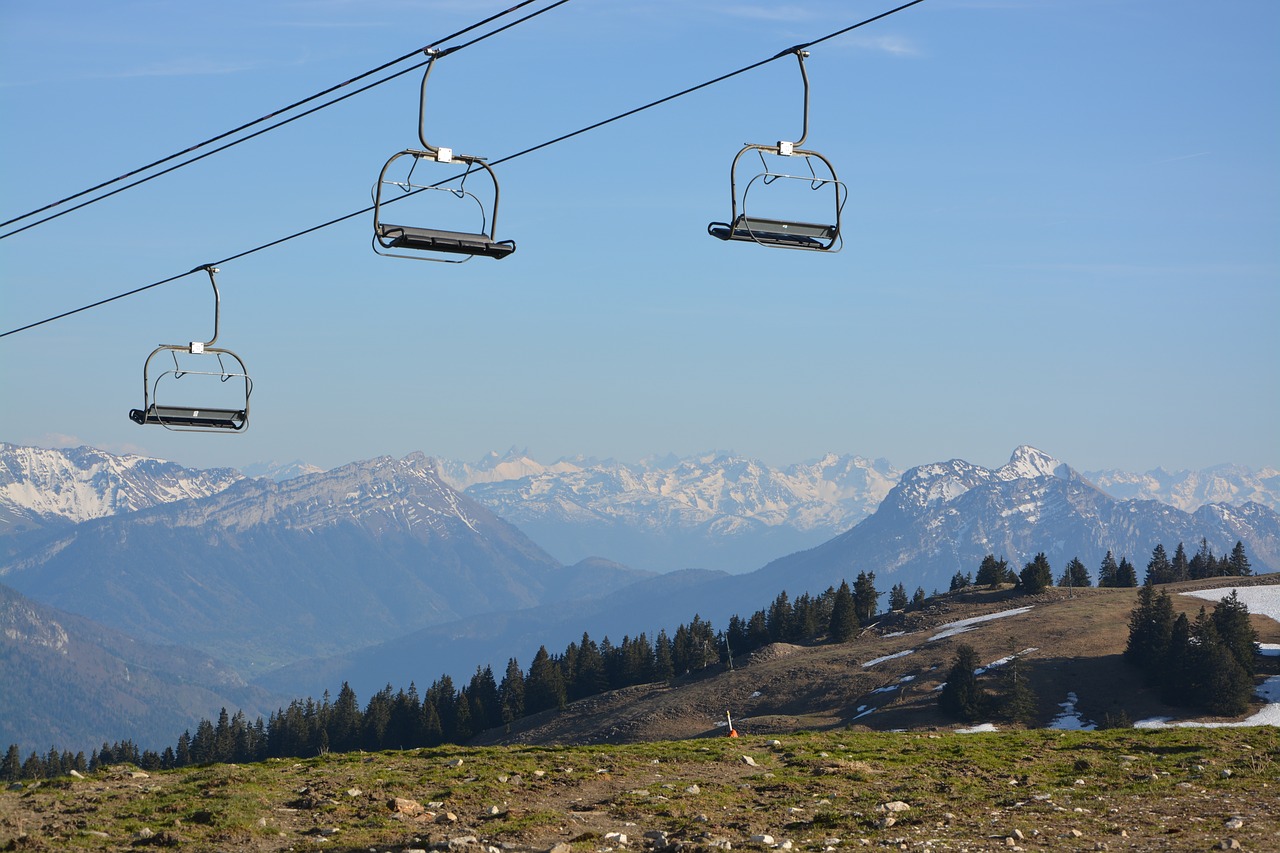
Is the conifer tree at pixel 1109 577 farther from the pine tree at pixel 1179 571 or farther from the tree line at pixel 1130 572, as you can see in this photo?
the pine tree at pixel 1179 571

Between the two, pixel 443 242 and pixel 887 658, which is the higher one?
pixel 443 242

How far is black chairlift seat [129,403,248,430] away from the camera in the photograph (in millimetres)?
25547

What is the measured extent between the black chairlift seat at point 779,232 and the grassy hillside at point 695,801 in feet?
32.7

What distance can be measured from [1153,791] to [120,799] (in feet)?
68.9

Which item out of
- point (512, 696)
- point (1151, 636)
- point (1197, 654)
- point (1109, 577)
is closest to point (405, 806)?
point (1197, 654)

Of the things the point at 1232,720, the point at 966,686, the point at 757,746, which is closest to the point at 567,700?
the point at 966,686

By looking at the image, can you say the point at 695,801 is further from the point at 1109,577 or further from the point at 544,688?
→ the point at 1109,577

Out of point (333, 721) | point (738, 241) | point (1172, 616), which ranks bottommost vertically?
point (333, 721)

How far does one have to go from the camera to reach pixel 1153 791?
27250 mm

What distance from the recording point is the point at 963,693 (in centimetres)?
8456

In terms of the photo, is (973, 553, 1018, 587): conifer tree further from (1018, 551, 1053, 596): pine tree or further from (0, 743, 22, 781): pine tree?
(0, 743, 22, 781): pine tree

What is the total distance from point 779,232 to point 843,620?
4584 inches

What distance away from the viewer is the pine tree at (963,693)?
275 ft

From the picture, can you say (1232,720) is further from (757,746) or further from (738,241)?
(738,241)
